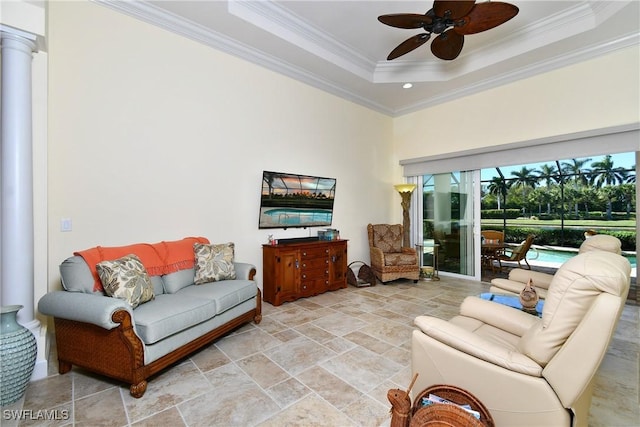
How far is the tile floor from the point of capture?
1837mm

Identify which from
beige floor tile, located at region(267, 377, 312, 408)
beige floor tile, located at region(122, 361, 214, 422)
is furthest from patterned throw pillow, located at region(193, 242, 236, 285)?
beige floor tile, located at region(267, 377, 312, 408)

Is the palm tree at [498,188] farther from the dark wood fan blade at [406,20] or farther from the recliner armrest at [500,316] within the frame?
the recliner armrest at [500,316]

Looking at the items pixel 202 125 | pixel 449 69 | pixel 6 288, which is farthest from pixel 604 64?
pixel 6 288

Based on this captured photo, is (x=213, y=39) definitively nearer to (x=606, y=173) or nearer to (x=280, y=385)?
(x=280, y=385)

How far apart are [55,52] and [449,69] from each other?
203 inches

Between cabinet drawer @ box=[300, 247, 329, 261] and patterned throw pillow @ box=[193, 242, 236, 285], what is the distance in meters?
1.21

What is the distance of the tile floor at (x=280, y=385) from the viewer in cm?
184

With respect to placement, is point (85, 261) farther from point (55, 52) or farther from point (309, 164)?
point (309, 164)

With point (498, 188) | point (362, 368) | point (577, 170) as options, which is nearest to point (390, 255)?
point (362, 368)

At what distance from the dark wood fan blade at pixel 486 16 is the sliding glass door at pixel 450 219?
10.1 ft

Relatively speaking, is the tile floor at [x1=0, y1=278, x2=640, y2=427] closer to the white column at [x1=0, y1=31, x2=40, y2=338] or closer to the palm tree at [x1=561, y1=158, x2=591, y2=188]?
the white column at [x1=0, y1=31, x2=40, y2=338]

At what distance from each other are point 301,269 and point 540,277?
291 cm

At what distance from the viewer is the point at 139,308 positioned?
7.81 feet

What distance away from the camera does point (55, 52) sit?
2.69 meters
